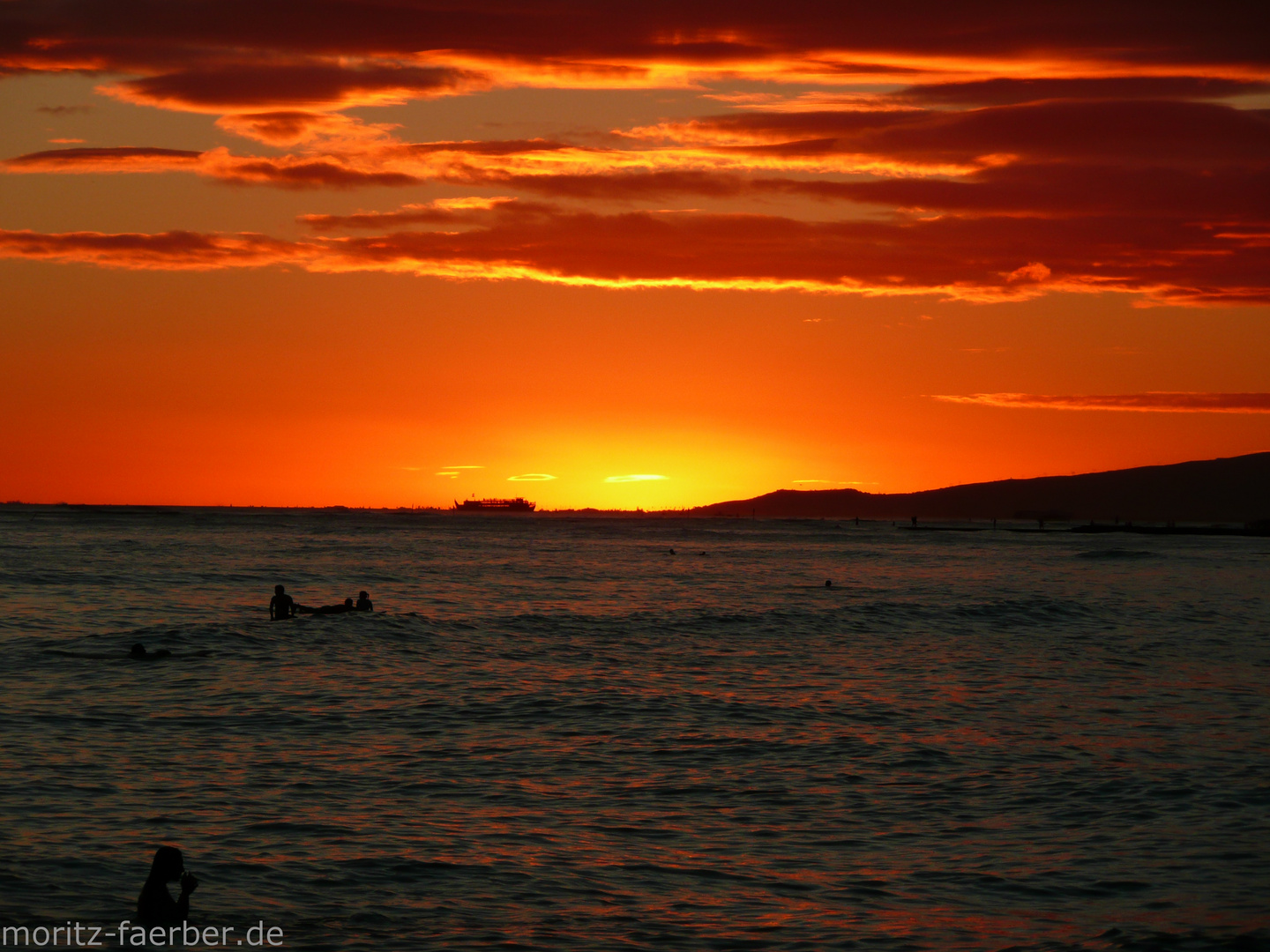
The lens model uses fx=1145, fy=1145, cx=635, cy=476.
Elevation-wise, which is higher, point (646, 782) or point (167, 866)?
point (167, 866)

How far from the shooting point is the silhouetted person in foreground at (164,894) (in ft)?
39.0

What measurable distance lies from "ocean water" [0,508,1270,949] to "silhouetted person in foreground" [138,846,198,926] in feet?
1.05

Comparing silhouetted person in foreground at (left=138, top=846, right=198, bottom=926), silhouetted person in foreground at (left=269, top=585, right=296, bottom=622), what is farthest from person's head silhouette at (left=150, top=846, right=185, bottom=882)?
silhouetted person in foreground at (left=269, top=585, right=296, bottom=622)

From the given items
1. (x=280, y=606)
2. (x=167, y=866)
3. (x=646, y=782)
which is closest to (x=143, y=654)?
(x=280, y=606)

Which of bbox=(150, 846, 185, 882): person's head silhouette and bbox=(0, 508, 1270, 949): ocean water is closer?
bbox=(150, 846, 185, 882): person's head silhouette

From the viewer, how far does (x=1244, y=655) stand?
35125 mm

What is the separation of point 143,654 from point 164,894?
74.7 ft

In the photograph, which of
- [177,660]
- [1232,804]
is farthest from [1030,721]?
[177,660]

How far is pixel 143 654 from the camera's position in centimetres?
3278

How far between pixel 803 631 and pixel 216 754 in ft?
91.5

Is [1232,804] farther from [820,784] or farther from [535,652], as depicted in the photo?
[535,652]

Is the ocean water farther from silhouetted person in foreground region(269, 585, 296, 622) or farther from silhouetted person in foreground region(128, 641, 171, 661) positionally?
silhouetted person in foreground region(269, 585, 296, 622)

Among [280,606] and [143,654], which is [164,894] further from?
[280,606]

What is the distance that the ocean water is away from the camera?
12641 mm
